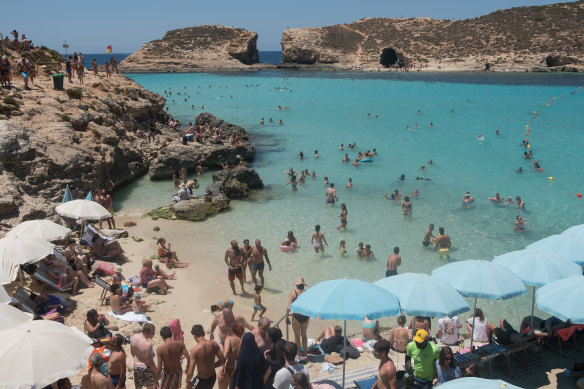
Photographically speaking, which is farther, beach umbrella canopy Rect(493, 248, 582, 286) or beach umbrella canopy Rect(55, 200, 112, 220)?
beach umbrella canopy Rect(55, 200, 112, 220)

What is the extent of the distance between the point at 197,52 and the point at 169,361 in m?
105

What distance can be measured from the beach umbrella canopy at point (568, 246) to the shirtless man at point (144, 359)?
7.48 metres

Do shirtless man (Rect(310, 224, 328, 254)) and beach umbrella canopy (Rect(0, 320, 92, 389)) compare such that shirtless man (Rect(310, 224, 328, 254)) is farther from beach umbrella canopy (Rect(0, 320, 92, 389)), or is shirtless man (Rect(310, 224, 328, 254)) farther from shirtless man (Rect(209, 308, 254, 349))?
beach umbrella canopy (Rect(0, 320, 92, 389))

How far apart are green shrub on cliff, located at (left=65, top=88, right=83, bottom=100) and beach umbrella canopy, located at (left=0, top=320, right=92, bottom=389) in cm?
1766

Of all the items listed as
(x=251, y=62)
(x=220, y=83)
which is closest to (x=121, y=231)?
(x=220, y=83)

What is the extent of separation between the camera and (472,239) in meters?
15.2

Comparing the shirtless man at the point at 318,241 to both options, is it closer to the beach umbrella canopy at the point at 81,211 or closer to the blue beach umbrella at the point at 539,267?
the beach umbrella canopy at the point at 81,211

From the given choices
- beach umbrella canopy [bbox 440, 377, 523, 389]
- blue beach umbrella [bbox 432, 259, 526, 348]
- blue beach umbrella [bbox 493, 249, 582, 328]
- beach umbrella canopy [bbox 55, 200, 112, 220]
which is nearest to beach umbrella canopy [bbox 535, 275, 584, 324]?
blue beach umbrella [bbox 432, 259, 526, 348]

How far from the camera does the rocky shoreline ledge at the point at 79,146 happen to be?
14.1m

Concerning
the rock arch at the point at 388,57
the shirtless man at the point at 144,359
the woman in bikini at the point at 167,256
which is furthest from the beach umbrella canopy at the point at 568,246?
the rock arch at the point at 388,57

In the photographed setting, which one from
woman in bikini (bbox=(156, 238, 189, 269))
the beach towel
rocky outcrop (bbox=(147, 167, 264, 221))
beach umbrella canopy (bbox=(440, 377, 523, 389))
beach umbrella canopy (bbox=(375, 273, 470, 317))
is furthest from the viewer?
rocky outcrop (bbox=(147, 167, 264, 221))

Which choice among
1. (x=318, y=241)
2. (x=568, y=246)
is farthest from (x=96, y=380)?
(x=318, y=241)

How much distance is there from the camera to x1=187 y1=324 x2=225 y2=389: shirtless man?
6.20m

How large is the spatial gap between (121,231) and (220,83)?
2423 inches
